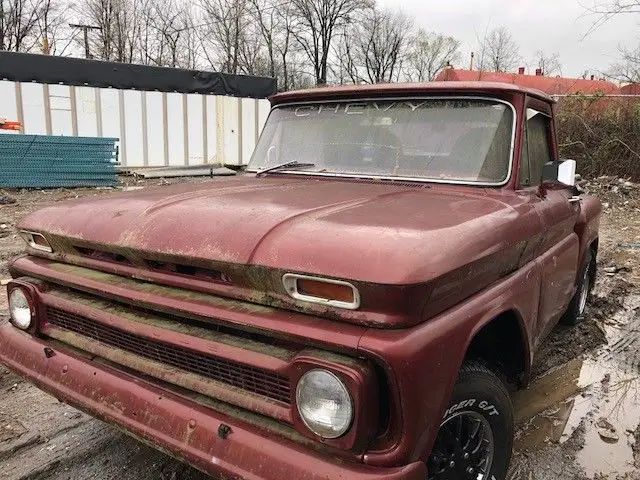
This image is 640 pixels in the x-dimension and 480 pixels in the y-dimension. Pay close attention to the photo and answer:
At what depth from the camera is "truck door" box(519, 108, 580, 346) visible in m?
2.85

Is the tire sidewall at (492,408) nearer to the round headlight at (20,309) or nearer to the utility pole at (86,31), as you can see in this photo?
the round headlight at (20,309)

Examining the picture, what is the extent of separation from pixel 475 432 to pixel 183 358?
1.16m

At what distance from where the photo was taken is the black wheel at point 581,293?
14.4 feet

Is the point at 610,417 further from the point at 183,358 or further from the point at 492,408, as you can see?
the point at 183,358

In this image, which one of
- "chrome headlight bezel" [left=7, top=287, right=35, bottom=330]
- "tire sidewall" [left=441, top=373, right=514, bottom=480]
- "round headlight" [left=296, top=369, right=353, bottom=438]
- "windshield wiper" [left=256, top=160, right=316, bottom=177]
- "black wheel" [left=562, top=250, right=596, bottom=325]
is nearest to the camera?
"round headlight" [left=296, top=369, right=353, bottom=438]

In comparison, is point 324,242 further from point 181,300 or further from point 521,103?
point 521,103

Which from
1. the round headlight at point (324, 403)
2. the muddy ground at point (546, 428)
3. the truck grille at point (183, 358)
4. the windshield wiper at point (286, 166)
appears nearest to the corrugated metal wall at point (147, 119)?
the muddy ground at point (546, 428)

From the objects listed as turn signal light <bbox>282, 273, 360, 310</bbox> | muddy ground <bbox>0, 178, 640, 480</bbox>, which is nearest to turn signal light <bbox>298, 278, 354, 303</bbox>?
turn signal light <bbox>282, 273, 360, 310</bbox>

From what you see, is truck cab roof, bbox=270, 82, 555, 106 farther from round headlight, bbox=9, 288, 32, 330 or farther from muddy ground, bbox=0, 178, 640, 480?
round headlight, bbox=9, 288, 32, 330

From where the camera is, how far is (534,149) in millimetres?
3234

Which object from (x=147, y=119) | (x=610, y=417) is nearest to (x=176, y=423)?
(x=610, y=417)

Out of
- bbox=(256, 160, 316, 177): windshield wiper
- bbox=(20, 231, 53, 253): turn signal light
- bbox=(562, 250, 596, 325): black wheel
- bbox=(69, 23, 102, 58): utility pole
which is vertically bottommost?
bbox=(562, 250, 596, 325): black wheel

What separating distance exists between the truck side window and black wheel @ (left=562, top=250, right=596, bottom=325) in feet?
3.85

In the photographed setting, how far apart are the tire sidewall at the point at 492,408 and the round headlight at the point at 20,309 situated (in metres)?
1.87
